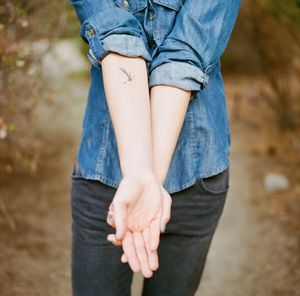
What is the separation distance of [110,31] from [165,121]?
0.25 m

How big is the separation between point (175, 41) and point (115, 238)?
50cm

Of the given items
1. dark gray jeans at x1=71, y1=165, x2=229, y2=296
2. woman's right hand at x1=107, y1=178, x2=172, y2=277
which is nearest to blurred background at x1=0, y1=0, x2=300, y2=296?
dark gray jeans at x1=71, y1=165, x2=229, y2=296

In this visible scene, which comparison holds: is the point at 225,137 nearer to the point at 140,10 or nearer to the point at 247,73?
the point at 140,10

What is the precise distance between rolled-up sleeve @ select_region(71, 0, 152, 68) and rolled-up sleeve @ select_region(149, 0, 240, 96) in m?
0.05

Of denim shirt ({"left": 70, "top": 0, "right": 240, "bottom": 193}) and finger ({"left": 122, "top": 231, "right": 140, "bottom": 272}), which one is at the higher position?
denim shirt ({"left": 70, "top": 0, "right": 240, "bottom": 193})

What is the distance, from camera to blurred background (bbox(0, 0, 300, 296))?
9.57 ft

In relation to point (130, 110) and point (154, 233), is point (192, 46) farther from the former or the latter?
point (154, 233)

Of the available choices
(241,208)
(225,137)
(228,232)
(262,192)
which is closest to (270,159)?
Answer: (262,192)

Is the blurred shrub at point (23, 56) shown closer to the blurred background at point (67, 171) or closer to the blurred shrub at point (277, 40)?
the blurred background at point (67, 171)

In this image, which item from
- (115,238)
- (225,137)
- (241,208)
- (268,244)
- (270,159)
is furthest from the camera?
(270,159)

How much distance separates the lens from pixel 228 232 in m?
3.54

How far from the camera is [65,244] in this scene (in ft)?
10.8

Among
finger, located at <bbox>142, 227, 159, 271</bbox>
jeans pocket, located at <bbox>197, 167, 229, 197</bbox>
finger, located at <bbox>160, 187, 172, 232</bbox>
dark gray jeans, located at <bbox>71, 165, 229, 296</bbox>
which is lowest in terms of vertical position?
dark gray jeans, located at <bbox>71, 165, 229, 296</bbox>

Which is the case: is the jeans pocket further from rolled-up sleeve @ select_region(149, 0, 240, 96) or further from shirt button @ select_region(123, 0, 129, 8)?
shirt button @ select_region(123, 0, 129, 8)
